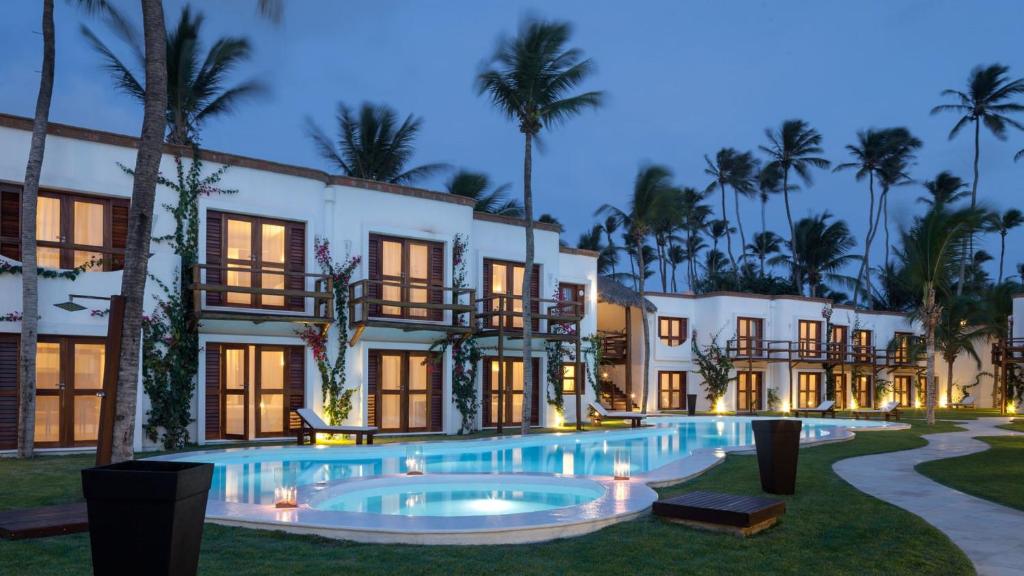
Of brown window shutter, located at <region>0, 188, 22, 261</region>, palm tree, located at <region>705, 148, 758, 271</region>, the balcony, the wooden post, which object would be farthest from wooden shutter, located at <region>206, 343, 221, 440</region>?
palm tree, located at <region>705, 148, 758, 271</region>

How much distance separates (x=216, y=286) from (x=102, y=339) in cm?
202

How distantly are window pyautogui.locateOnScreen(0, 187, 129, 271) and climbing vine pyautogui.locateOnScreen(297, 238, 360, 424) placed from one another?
148 inches

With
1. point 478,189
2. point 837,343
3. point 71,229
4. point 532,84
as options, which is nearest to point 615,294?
point 478,189

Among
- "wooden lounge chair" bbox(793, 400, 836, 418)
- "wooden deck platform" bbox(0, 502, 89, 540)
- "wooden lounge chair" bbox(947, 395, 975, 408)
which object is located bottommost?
"wooden lounge chair" bbox(947, 395, 975, 408)

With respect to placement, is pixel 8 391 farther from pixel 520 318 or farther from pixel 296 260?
pixel 520 318

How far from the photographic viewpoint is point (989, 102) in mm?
38344

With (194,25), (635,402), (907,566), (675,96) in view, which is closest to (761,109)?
(675,96)

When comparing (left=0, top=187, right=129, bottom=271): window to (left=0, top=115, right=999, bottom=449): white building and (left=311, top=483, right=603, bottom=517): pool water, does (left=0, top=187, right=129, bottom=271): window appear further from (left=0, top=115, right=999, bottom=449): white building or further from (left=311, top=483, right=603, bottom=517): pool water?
(left=311, top=483, right=603, bottom=517): pool water

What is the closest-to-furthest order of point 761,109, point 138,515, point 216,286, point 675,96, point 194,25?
point 138,515 < point 216,286 < point 194,25 < point 675,96 < point 761,109

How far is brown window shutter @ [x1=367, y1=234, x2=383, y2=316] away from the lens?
58.1ft

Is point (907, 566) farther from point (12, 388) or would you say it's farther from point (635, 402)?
point (635, 402)

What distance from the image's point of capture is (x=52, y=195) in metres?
13.8

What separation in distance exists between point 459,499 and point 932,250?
16.4 metres

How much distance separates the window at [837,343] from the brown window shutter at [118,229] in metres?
26.3
